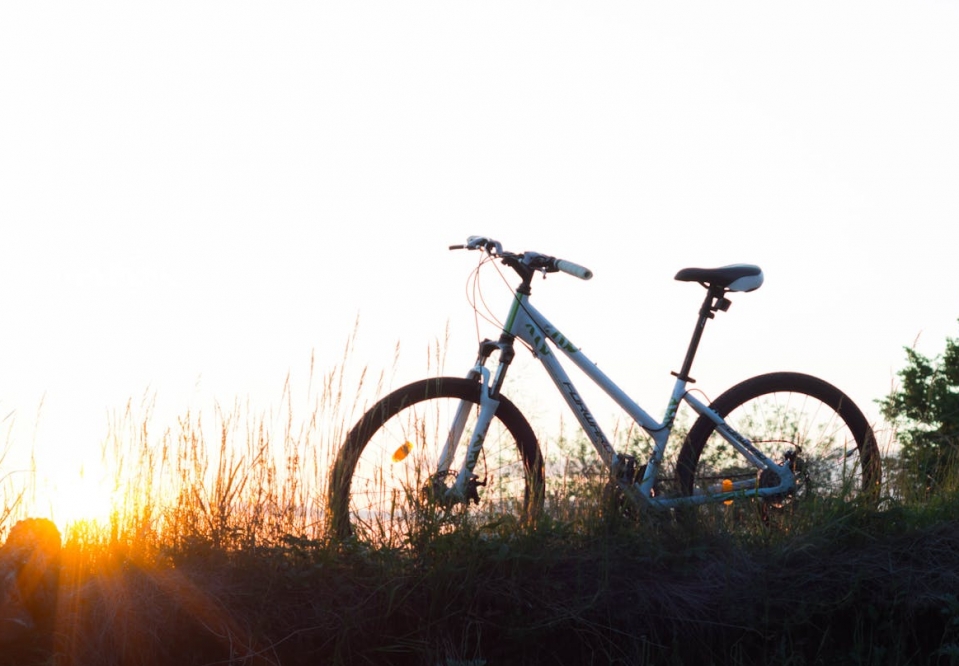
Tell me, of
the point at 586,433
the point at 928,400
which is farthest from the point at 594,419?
the point at 928,400

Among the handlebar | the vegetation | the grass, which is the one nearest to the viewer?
the grass

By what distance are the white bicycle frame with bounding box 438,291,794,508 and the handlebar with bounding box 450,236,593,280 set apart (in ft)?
0.47

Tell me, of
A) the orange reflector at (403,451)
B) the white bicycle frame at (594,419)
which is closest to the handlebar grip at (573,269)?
the white bicycle frame at (594,419)

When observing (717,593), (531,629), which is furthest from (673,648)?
(531,629)

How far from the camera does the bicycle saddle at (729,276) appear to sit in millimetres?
4969

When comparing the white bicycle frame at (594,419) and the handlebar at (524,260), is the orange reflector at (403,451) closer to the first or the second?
the white bicycle frame at (594,419)

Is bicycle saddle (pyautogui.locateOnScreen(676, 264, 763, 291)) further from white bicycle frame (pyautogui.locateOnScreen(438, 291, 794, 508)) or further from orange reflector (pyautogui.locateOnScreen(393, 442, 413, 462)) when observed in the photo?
orange reflector (pyautogui.locateOnScreen(393, 442, 413, 462))

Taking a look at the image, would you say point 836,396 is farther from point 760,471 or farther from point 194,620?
point 194,620

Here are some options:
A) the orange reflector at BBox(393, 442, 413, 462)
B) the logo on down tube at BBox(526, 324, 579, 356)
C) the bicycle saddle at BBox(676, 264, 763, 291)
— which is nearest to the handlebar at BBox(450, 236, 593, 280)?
the logo on down tube at BBox(526, 324, 579, 356)

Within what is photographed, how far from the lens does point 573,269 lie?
4.70 m

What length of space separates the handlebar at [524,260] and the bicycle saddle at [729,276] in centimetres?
62

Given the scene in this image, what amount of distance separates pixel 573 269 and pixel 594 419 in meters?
0.73

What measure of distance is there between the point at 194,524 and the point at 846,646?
2662mm

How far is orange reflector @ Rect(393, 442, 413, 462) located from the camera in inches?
176
